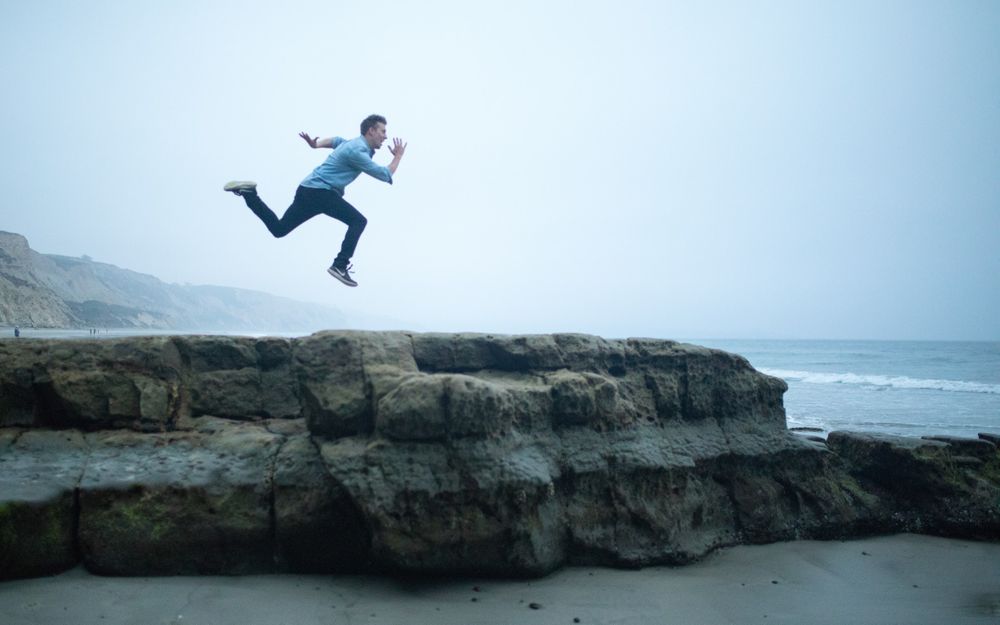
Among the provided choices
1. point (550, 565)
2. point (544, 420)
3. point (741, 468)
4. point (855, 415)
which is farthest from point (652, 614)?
point (855, 415)

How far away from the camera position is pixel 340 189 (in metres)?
5.68

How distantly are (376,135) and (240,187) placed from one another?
4.56 feet

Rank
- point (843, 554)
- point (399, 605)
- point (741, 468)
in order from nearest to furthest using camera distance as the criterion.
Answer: point (399, 605)
point (843, 554)
point (741, 468)

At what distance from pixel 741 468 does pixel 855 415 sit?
1378 centimetres

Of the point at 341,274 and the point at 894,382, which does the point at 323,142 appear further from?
the point at 894,382

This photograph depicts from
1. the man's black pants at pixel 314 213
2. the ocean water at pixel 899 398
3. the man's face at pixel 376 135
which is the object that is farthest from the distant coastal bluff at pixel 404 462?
the ocean water at pixel 899 398

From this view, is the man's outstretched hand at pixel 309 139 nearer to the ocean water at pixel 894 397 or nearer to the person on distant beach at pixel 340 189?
the person on distant beach at pixel 340 189

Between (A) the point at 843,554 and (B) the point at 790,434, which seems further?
(B) the point at 790,434

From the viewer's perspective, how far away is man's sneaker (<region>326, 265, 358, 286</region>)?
18.6 ft

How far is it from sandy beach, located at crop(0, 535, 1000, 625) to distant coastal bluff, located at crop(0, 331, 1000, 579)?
0.57ft

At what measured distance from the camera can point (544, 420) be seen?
4.68m

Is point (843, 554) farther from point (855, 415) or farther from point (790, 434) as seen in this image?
Result: point (855, 415)

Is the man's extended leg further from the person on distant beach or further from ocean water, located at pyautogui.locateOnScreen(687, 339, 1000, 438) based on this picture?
ocean water, located at pyautogui.locateOnScreen(687, 339, 1000, 438)

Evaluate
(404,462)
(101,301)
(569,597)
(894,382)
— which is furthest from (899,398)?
(101,301)
